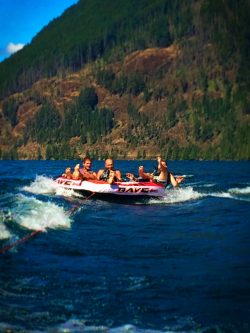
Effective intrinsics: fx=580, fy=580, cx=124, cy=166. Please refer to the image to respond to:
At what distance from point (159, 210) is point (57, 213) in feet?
23.1

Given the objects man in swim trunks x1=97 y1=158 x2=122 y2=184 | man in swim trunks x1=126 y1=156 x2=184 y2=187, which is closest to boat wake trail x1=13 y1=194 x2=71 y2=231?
man in swim trunks x1=97 y1=158 x2=122 y2=184

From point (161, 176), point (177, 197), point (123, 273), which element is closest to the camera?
point (123, 273)

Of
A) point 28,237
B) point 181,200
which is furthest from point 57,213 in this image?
point 181,200

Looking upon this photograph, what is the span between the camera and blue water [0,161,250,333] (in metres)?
11.5

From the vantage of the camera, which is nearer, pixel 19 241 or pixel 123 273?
pixel 123 273

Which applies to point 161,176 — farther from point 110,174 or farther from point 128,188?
point 110,174

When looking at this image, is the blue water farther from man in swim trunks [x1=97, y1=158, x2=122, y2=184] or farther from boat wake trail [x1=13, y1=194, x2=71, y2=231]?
man in swim trunks [x1=97, y1=158, x2=122, y2=184]

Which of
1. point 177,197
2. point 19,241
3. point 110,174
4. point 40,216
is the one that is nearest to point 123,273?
point 19,241

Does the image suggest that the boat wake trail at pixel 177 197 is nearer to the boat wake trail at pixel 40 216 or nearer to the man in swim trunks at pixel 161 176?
the man in swim trunks at pixel 161 176

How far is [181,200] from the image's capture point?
1435 inches

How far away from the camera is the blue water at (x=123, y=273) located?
453 inches

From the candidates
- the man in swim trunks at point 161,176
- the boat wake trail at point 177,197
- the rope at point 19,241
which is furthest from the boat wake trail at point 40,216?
the boat wake trail at point 177,197

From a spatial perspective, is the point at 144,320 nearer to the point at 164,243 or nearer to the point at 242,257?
the point at 242,257

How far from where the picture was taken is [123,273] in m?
15.2
